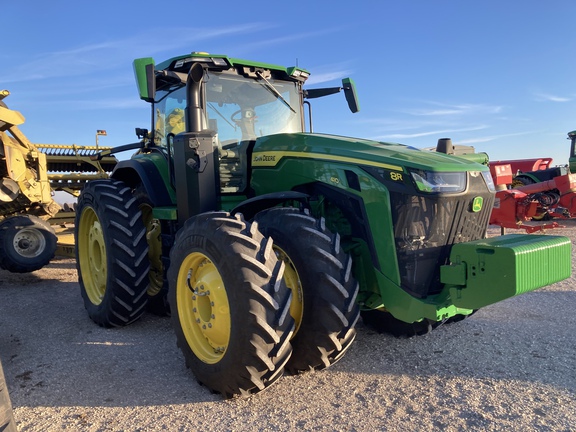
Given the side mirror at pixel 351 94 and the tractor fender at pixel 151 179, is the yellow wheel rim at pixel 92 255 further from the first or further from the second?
the side mirror at pixel 351 94

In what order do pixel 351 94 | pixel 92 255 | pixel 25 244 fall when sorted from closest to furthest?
pixel 351 94 < pixel 92 255 < pixel 25 244

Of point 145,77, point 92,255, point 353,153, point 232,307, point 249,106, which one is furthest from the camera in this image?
point 92,255

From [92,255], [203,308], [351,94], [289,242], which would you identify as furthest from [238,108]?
[92,255]

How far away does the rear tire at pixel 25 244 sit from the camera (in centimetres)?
670

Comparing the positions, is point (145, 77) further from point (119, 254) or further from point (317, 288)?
point (317, 288)

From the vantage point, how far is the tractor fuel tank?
273cm

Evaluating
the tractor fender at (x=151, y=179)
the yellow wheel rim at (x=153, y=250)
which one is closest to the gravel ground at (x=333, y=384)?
the yellow wheel rim at (x=153, y=250)

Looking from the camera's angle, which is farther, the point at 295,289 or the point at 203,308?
the point at 203,308

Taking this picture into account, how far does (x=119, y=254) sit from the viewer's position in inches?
172

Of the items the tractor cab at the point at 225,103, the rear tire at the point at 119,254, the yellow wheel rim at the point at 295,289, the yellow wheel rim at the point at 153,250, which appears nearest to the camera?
the yellow wheel rim at the point at 295,289

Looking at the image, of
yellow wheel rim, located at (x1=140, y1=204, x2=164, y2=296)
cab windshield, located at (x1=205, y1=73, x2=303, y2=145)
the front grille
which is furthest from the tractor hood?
yellow wheel rim, located at (x1=140, y1=204, x2=164, y2=296)

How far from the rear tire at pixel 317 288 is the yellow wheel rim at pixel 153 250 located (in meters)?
2.11

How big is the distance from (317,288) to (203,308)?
2.96 feet

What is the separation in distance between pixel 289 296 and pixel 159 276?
2.52m
